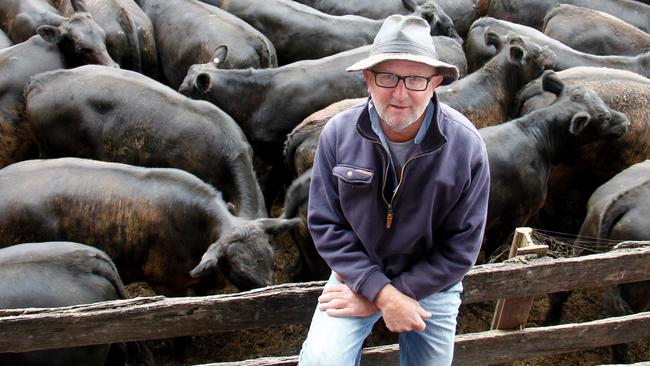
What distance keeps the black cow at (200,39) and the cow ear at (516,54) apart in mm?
3041

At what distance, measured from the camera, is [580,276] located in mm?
3787

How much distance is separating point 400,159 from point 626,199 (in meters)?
3.30

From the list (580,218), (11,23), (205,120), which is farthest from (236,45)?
(580,218)

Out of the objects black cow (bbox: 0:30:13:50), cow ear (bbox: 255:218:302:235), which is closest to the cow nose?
cow ear (bbox: 255:218:302:235)

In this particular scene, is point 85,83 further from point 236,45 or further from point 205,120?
point 236,45

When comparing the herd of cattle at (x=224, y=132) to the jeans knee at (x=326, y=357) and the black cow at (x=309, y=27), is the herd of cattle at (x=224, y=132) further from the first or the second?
the jeans knee at (x=326, y=357)

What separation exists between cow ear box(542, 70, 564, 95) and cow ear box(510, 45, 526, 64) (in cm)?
88

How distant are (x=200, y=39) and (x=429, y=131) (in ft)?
20.9

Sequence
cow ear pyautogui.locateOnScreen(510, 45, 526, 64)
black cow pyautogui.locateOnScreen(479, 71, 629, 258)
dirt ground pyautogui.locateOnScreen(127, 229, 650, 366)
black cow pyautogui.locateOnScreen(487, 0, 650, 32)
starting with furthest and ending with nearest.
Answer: black cow pyautogui.locateOnScreen(487, 0, 650, 32)
cow ear pyautogui.locateOnScreen(510, 45, 526, 64)
black cow pyautogui.locateOnScreen(479, 71, 629, 258)
dirt ground pyautogui.locateOnScreen(127, 229, 650, 366)

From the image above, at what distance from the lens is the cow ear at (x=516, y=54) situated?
24.9ft

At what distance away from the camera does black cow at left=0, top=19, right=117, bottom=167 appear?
7.07 metres

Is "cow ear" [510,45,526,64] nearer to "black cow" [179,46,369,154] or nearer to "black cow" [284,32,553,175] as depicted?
"black cow" [284,32,553,175]

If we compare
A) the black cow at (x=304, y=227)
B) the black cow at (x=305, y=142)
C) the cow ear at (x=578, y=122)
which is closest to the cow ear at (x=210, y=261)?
the black cow at (x=304, y=227)

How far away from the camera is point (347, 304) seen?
9.85 ft
